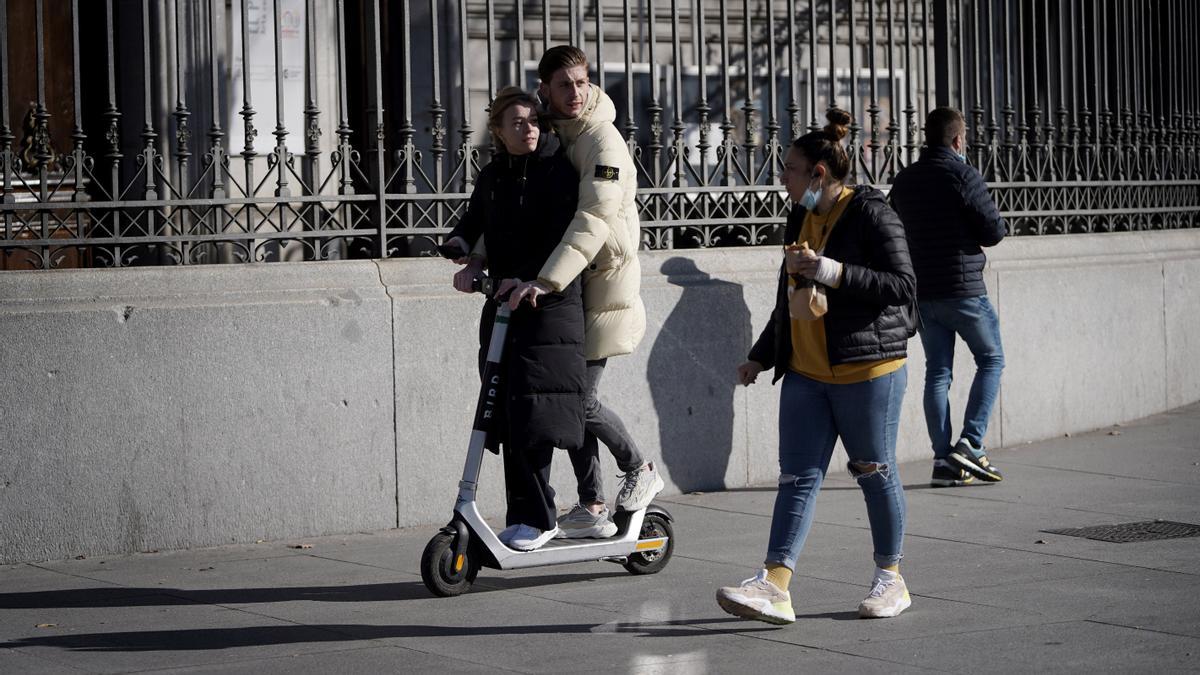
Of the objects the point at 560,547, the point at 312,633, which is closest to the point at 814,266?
the point at 560,547

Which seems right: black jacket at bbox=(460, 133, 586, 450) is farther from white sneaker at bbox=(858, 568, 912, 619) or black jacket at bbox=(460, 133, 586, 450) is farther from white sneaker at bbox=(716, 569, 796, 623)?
white sneaker at bbox=(858, 568, 912, 619)

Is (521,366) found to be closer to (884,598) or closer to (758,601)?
(758,601)

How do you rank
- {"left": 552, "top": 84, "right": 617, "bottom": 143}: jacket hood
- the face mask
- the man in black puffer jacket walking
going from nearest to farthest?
the face mask
{"left": 552, "top": 84, "right": 617, "bottom": 143}: jacket hood
the man in black puffer jacket walking

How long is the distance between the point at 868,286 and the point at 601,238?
1009 millimetres

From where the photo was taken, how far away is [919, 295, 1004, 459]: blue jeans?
8719 mm

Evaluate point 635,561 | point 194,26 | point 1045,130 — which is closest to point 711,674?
point 635,561

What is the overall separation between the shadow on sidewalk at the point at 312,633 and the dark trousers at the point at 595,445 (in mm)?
904

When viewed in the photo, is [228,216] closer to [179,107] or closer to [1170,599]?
[179,107]

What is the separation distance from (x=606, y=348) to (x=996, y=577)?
1687 millimetres

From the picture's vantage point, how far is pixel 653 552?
21.2ft

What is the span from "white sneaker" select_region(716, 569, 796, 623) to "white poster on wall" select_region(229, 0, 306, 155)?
4.33 m

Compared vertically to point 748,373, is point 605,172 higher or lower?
higher

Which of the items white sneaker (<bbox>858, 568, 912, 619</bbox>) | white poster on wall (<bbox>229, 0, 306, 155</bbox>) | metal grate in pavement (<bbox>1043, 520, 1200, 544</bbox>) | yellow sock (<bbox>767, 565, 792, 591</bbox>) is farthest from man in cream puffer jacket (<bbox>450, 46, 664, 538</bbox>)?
white poster on wall (<bbox>229, 0, 306, 155</bbox>)

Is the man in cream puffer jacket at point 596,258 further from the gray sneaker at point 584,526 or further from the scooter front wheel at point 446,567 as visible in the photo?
the scooter front wheel at point 446,567
